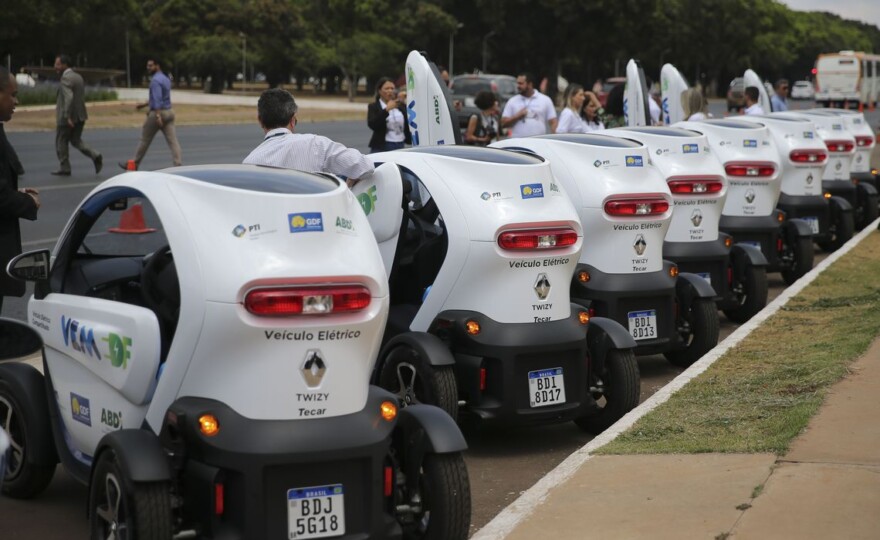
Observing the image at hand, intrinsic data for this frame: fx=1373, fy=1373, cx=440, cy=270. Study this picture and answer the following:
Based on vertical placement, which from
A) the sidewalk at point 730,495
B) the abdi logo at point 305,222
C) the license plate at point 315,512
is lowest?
the sidewalk at point 730,495

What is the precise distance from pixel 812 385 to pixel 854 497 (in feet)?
7.82

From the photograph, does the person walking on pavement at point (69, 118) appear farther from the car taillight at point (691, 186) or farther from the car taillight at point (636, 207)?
the car taillight at point (636, 207)

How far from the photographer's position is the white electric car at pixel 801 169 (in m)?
14.6

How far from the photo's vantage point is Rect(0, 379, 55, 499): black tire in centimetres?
618

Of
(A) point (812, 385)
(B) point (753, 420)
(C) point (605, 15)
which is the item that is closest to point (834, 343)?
(A) point (812, 385)

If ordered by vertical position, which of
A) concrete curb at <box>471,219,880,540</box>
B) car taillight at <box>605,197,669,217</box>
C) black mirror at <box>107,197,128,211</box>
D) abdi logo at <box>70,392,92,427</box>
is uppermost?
black mirror at <box>107,197,128,211</box>

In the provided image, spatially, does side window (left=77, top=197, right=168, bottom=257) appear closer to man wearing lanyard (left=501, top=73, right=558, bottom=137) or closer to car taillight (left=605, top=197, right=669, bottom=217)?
man wearing lanyard (left=501, top=73, right=558, bottom=137)

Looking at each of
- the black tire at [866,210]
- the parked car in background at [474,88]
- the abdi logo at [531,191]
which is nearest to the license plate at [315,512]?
the abdi logo at [531,191]

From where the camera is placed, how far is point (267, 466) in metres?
4.95

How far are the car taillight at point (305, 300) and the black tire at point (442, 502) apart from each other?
2.36 ft

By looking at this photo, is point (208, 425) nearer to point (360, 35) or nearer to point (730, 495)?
point (730, 495)

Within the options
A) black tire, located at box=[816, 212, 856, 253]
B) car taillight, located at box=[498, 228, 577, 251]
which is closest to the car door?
car taillight, located at box=[498, 228, 577, 251]

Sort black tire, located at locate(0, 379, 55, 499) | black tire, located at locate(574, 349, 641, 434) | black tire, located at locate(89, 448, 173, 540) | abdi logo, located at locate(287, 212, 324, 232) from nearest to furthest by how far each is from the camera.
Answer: black tire, located at locate(89, 448, 173, 540)
abdi logo, located at locate(287, 212, 324, 232)
black tire, located at locate(0, 379, 55, 499)
black tire, located at locate(574, 349, 641, 434)

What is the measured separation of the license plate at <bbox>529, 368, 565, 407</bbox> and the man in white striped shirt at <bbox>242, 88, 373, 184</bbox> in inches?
57.7
